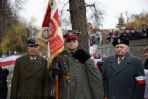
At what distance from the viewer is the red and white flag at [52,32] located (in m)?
7.63

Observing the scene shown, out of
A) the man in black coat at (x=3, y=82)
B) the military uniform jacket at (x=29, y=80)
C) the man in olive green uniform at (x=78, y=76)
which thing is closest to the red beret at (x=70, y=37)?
the man in olive green uniform at (x=78, y=76)

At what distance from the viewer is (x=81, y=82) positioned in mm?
7297

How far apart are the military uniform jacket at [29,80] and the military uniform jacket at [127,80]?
59.3 inches

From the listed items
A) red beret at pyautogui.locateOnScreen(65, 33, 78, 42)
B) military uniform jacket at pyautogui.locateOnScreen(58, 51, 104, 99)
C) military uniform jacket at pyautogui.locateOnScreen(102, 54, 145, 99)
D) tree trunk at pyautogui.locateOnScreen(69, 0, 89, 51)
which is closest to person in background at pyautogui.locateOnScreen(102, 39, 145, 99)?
military uniform jacket at pyautogui.locateOnScreen(102, 54, 145, 99)

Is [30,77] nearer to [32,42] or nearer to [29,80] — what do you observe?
[29,80]

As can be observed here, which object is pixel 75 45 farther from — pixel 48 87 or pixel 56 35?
pixel 48 87

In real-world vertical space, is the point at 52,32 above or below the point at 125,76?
above

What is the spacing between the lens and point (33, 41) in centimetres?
839

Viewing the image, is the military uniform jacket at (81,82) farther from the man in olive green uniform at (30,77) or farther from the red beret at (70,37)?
the man in olive green uniform at (30,77)

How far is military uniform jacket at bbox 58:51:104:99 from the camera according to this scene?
23.8 ft

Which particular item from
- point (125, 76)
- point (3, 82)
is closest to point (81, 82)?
point (125, 76)

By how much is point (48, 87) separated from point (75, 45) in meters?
1.12

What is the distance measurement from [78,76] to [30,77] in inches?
58.1

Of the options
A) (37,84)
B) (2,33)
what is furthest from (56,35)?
(2,33)
